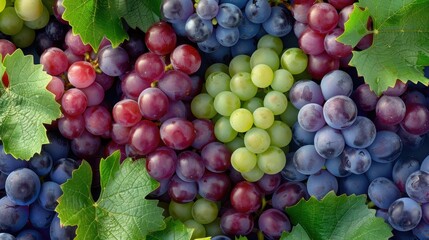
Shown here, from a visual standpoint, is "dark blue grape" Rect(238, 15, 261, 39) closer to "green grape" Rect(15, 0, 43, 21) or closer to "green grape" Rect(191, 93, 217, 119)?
"green grape" Rect(191, 93, 217, 119)

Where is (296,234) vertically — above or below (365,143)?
below

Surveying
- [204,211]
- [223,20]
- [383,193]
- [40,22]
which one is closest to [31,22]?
[40,22]

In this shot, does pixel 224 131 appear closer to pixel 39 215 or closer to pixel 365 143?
pixel 365 143

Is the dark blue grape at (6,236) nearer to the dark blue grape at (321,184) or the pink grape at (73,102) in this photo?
the pink grape at (73,102)

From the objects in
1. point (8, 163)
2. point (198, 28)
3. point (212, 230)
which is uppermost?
point (198, 28)

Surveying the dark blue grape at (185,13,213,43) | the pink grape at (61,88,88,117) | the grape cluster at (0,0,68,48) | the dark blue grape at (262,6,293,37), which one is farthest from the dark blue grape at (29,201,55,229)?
the dark blue grape at (262,6,293,37)
